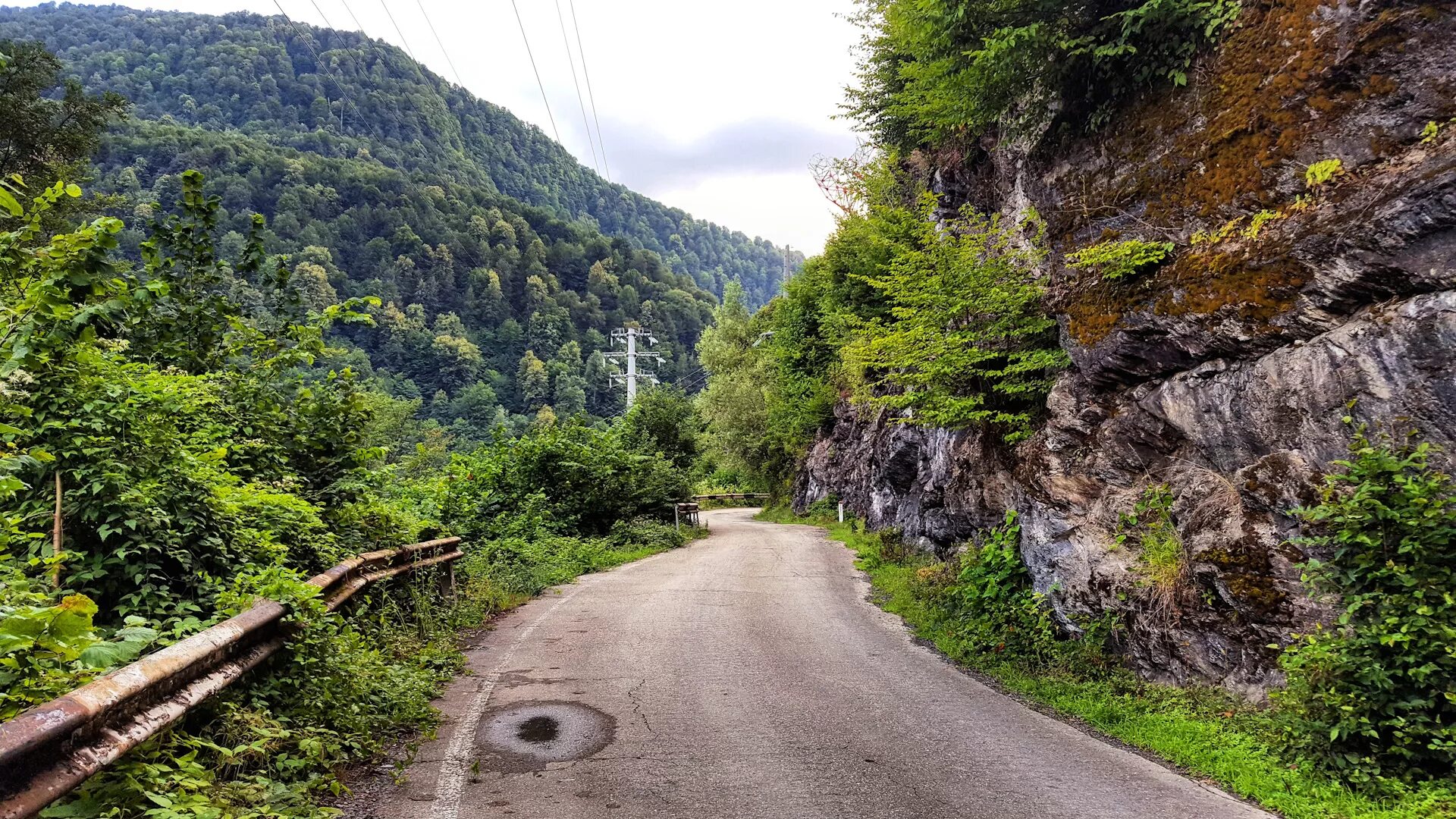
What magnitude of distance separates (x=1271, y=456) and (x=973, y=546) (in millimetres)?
5683

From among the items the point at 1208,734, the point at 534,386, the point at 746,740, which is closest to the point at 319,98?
the point at 534,386

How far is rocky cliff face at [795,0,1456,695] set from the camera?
509 cm

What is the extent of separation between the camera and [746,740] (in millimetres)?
5281

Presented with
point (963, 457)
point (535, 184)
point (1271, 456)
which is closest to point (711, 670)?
point (1271, 456)

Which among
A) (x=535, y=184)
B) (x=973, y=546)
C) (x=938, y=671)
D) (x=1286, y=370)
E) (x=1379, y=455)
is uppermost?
(x=535, y=184)

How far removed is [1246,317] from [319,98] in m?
168

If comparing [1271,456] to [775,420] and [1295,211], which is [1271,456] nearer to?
[1295,211]

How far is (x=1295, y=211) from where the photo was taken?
604 cm

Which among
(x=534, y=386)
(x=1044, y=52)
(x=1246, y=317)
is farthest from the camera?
(x=534, y=386)

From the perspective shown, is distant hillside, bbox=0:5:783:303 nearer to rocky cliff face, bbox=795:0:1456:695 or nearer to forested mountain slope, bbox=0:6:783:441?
forested mountain slope, bbox=0:6:783:441

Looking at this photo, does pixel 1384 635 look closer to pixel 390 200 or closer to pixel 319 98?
pixel 390 200

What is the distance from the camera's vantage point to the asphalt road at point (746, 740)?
4.25 m

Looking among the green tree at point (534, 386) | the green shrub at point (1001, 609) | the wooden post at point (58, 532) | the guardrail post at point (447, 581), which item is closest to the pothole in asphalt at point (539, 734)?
the wooden post at point (58, 532)

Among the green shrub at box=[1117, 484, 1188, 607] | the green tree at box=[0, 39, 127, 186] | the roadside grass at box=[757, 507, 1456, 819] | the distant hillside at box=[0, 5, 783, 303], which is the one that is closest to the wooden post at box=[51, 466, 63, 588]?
the roadside grass at box=[757, 507, 1456, 819]
